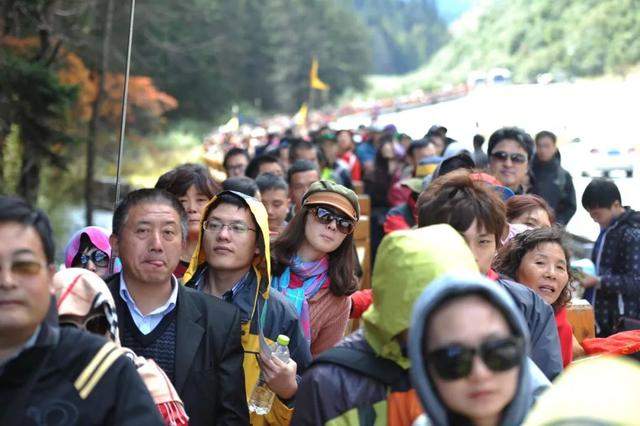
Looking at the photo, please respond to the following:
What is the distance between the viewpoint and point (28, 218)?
341 centimetres

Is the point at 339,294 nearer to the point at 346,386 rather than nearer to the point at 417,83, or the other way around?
the point at 346,386

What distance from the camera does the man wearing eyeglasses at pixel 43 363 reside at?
3.27m

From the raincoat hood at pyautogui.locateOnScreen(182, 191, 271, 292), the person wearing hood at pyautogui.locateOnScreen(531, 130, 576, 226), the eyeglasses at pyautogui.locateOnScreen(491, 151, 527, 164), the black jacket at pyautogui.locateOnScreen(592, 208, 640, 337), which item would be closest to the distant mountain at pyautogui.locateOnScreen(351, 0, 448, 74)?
the person wearing hood at pyautogui.locateOnScreen(531, 130, 576, 226)

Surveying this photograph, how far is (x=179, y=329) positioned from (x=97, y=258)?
4.84ft

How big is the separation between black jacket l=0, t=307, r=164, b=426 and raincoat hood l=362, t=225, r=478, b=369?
801mm

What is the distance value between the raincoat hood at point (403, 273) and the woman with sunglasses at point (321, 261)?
227 cm

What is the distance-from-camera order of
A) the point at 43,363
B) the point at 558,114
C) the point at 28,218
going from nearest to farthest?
the point at 43,363 < the point at 28,218 < the point at 558,114

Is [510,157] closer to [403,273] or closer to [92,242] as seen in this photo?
[92,242]

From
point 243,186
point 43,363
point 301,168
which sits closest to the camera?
point 43,363

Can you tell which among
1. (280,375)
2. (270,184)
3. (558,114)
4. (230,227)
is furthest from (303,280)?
(558,114)

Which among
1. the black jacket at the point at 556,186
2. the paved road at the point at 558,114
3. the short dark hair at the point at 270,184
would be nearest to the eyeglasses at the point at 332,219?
the short dark hair at the point at 270,184

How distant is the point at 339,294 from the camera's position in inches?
241

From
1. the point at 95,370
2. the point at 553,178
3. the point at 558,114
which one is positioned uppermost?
the point at 558,114

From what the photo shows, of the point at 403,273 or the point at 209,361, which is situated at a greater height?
the point at 403,273
